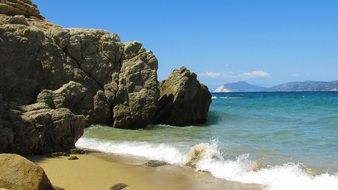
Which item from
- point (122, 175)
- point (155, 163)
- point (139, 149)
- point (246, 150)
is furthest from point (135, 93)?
point (122, 175)

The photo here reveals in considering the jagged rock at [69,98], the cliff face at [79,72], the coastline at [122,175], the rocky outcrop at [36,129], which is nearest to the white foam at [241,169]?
the coastline at [122,175]

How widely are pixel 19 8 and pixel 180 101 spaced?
13.9 metres

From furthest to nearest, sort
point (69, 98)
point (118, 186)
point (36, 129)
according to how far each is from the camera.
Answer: point (69, 98) → point (36, 129) → point (118, 186)

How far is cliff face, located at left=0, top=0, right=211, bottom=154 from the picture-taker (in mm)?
27094

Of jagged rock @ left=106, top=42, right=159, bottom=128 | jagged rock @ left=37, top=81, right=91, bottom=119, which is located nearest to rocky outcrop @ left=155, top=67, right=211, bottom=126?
jagged rock @ left=106, top=42, right=159, bottom=128

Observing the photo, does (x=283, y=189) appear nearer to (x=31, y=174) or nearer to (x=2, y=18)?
(x=31, y=174)

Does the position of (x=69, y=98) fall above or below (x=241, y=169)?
above

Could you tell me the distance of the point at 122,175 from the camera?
14.3 m

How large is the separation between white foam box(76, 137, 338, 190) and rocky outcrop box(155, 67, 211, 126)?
12.7 m

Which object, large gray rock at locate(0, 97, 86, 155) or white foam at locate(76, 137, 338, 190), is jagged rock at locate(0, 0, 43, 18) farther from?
white foam at locate(76, 137, 338, 190)

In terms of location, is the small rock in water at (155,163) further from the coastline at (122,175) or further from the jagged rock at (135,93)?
the jagged rock at (135,93)

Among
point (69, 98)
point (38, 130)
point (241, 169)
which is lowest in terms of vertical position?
point (241, 169)

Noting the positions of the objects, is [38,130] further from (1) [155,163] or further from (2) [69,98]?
(2) [69,98]

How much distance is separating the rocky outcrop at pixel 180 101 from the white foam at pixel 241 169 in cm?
1265
